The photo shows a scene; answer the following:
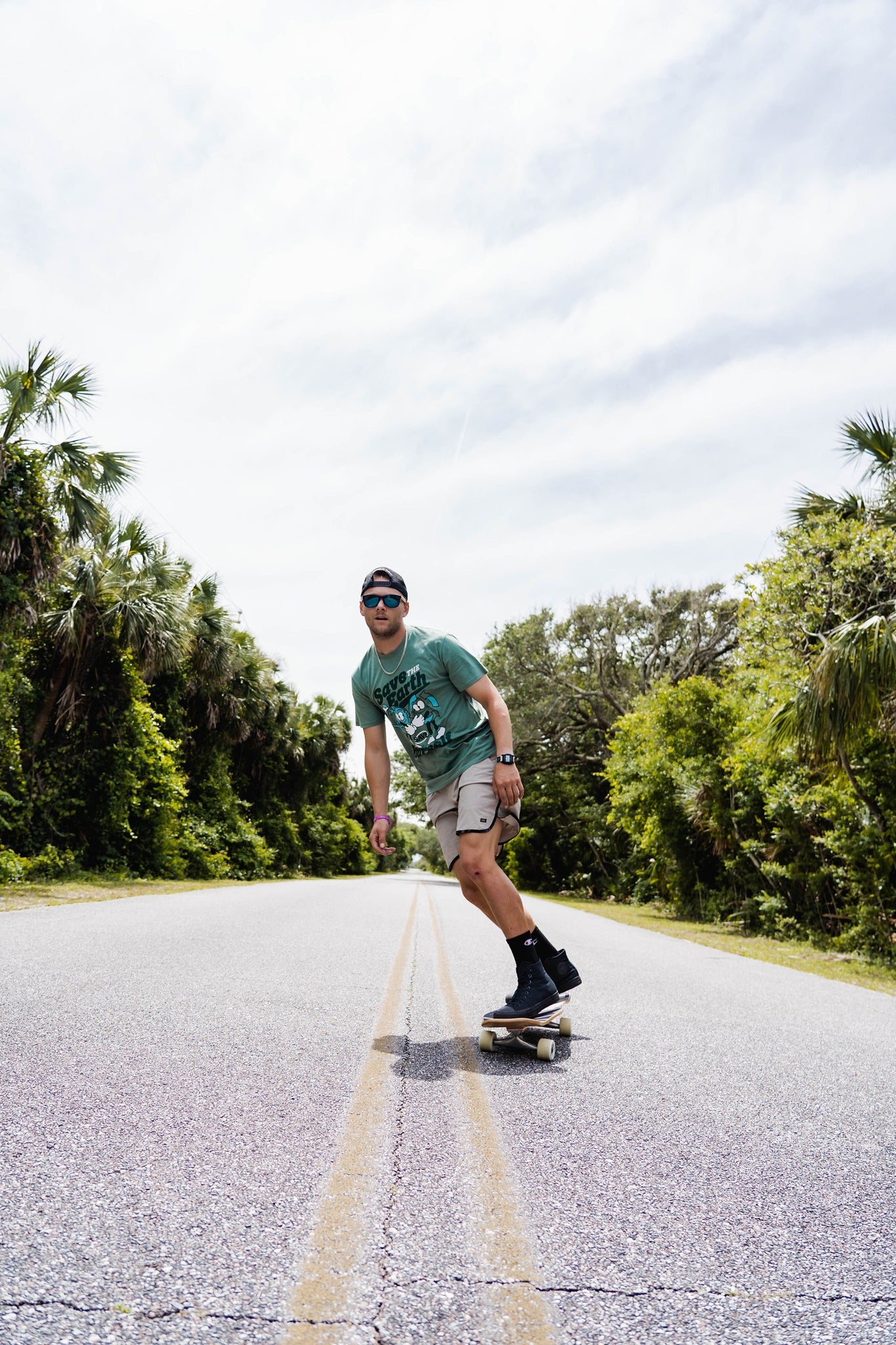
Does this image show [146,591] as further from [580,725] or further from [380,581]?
[580,725]

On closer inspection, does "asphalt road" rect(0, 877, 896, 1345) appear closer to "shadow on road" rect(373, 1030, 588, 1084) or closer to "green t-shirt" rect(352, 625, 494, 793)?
"shadow on road" rect(373, 1030, 588, 1084)

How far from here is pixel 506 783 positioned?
4.11 metres

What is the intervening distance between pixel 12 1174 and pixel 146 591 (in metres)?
16.9

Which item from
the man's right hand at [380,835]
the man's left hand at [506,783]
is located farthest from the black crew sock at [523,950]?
the man's right hand at [380,835]

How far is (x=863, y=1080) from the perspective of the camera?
154 inches

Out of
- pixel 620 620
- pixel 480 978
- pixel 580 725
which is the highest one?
pixel 620 620

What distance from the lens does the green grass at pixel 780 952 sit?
9.31 metres

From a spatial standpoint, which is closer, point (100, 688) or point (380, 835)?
point (380, 835)

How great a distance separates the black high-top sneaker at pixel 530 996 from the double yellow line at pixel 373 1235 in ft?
1.92

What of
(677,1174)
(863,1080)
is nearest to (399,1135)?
(677,1174)

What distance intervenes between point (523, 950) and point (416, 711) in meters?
1.28

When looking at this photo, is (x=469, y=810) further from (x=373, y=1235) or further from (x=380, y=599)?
(x=373, y=1235)

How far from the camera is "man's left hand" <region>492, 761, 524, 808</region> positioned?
4113mm

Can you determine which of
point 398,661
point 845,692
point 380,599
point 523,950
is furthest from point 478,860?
point 845,692
